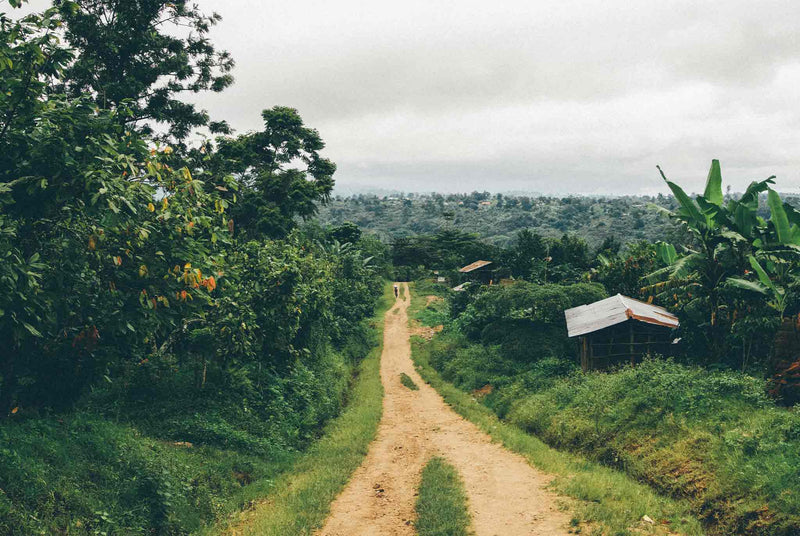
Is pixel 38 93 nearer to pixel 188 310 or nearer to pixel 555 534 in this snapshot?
pixel 188 310

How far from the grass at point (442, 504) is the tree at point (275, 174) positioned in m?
22.3

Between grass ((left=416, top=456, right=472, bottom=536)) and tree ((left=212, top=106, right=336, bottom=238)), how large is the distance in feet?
73.3

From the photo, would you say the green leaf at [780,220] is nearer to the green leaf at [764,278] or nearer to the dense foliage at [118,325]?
the green leaf at [764,278]

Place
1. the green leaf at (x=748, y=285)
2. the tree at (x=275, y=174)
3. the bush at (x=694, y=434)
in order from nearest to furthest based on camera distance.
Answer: the bush at (x=694, y=434)
the green leaf at (x=748, y=285)
the tree at (x=275, y=174)

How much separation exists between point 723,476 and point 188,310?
9700mm

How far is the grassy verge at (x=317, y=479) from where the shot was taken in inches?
339

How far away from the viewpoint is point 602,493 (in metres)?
9.02

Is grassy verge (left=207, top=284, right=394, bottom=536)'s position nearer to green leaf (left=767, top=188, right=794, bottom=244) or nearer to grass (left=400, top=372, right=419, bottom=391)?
grass (left=400, top=372, right=419, bottom=391)

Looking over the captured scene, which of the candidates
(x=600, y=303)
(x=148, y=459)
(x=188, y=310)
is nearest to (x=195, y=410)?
(x=148, y=459)

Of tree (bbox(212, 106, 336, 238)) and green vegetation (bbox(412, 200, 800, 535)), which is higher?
tree (bbox(212, 106, 336, 238))

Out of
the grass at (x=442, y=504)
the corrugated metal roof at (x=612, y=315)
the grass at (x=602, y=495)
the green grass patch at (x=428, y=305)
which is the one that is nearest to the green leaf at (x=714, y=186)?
the corrugated metal roof at (x=612, y=315)

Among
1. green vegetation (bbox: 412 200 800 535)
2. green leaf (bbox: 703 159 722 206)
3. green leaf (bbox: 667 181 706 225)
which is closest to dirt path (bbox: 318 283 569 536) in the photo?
green vegetation (bbox: 412 200 800 535)

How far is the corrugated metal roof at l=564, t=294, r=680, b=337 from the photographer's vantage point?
16172mm

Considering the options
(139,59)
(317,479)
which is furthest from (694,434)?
(139,59)
